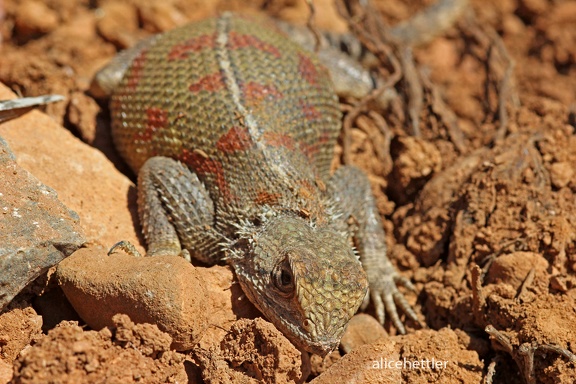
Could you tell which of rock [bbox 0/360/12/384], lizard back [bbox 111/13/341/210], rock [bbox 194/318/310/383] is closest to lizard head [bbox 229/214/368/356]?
rock [bbox 194/318/310/383]

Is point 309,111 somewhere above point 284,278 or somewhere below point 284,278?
A: above

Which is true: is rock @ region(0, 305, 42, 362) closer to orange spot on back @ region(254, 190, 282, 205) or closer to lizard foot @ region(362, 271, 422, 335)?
orange spot on back @ region(254, 190, 282, 205)

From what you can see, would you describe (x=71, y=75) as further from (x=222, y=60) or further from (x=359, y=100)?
(x=359, y=100)

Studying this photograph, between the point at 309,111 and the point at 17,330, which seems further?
the point at 309,111

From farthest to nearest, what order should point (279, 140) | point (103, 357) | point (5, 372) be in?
point (279, 140)
point (5, 372)
point (103, 357)

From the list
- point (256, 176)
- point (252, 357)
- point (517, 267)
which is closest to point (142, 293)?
point (252, 357)

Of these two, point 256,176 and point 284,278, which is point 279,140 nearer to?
point 256,176
